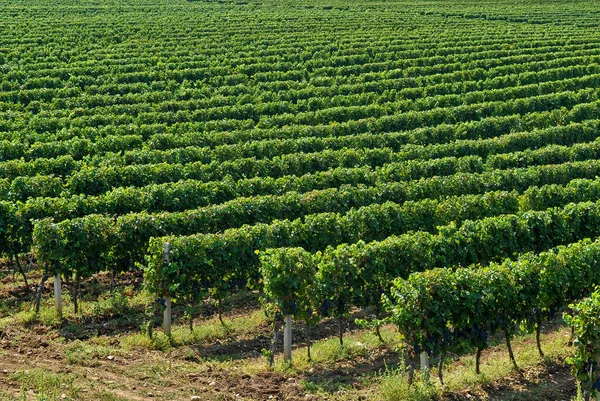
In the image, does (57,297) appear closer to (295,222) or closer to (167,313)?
(167,313)

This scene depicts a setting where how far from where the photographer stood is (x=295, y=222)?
18.2 meters

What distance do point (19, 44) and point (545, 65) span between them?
1166 inches

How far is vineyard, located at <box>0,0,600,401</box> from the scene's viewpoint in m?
14.2

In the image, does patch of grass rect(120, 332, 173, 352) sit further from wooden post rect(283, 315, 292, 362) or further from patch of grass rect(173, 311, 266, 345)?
wooden post rect(283, 315, 292, 362)

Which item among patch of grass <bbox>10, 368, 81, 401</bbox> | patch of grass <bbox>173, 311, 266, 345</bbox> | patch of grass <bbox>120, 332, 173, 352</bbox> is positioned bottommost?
patch of grass <bbox>173, 311, 266, 345</bbox>

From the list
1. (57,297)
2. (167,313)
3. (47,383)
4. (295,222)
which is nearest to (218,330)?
(167,313)

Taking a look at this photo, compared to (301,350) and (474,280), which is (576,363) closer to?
(474,280)

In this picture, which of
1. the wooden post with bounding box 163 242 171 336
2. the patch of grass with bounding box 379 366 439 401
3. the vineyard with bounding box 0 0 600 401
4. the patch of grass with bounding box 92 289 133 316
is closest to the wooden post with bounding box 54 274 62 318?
the vineyard with bounding box 0 0 600 401

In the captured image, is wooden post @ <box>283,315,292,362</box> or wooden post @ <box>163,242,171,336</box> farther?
wooden post @ <box>163,242,171,336</box>

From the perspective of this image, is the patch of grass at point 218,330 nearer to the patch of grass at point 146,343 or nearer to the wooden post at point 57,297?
the patch of grass at point 146,343

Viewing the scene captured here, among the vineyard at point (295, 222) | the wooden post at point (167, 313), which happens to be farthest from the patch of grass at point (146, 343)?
the wooden post at point (167, 313)

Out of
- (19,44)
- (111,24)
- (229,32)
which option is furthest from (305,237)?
(111,24)

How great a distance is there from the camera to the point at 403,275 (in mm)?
16703

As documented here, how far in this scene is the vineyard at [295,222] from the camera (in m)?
14.2
